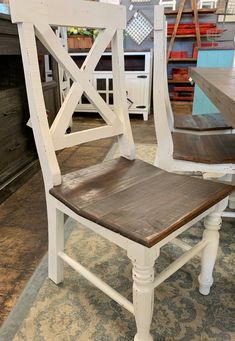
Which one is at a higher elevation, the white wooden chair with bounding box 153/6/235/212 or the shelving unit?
the shelving unit

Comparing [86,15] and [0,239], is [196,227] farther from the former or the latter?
[86,15]

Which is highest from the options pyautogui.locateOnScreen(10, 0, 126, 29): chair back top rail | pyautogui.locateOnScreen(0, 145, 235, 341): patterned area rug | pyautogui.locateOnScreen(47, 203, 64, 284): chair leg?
pyautogui.locateOnScreen(10, 0, 126, 29): chair back top rail

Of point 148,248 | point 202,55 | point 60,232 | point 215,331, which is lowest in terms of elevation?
point 215,331

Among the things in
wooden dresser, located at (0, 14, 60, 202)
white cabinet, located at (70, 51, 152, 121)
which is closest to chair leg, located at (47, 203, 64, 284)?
wooden dresser, located at (0, 14, 60, 202)

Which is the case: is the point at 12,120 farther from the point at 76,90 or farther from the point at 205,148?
the point at 205,148

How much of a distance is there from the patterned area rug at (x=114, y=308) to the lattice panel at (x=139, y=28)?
14.0 ft

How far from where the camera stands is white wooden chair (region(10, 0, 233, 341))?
2.28ft

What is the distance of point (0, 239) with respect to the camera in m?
1.35

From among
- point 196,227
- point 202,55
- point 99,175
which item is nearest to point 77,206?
point 99,175

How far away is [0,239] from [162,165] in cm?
84

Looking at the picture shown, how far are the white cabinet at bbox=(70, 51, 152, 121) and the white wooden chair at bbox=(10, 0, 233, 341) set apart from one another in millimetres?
2522

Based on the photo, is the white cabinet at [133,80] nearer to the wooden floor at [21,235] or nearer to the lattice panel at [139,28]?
the lattice panel at [139,28]

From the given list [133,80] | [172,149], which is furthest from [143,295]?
[133,80]

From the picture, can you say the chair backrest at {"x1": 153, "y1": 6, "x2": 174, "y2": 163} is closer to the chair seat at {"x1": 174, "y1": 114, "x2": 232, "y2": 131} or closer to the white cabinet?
the chair seat at {"x1": 174, "y1": 114, "x2": 232, "y2": 131}
